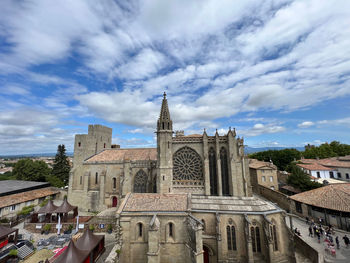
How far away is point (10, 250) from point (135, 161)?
18.6 meters

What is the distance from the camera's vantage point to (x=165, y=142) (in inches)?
1101

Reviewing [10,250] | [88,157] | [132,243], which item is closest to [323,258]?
[132,243]

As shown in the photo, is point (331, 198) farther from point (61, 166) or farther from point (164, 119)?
point (61, 166)

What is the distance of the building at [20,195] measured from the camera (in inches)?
1130

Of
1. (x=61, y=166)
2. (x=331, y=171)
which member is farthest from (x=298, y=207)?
(x=61, y=166)

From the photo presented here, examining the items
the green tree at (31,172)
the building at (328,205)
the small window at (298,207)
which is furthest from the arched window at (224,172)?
the green tree at (31,172)

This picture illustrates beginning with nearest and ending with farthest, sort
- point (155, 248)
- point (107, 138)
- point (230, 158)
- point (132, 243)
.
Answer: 1. point (155, 248)
2. point (132, 243)
3. point (230, 158)
4. point (107, 138)

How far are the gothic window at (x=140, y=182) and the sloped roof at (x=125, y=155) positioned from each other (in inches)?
147

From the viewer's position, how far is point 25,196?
33.0 meters

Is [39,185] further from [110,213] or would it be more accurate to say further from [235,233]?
[235,233]

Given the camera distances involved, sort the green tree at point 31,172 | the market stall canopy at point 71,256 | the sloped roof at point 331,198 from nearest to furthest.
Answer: the market stall canopy at point 71,256
the sloped roof at point 331,198
the green tree at point 31,172

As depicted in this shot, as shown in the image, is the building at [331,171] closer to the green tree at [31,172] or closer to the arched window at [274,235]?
the arched window at [274,235]

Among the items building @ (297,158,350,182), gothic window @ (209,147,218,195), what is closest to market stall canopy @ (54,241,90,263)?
gothic window @ (209,147,218,195)

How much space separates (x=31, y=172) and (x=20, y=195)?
16.1 metres
